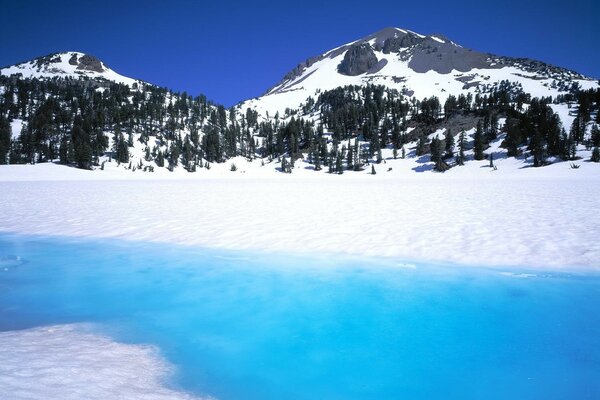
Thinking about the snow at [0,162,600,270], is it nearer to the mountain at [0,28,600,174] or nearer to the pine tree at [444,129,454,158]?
the mountain at [0,28,600,174]

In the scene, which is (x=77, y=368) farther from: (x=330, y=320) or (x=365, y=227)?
(x=365, y=227)

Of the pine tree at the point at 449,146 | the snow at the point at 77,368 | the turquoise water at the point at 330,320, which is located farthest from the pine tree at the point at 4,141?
the pine tree at the point at 449,146

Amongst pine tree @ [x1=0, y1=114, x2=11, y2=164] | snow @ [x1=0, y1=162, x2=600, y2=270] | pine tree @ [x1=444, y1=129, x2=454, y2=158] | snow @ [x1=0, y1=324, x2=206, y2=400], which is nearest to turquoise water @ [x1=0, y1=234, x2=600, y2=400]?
snow @ [x1=0, y1=324, x2=206, y2=400]

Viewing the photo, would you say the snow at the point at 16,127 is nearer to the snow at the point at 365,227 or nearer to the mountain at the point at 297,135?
the mountain at the point at 297,135

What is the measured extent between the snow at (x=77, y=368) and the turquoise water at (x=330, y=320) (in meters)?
0.34

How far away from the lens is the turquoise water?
4.30 metres

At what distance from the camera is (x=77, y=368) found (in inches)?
164

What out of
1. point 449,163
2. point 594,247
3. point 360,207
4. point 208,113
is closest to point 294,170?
point 449,163

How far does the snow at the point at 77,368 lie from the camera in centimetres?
358

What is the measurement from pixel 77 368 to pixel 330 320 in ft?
12.5

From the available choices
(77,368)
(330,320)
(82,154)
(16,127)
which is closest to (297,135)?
(82,154)

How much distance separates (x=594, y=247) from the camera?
982 centimetres

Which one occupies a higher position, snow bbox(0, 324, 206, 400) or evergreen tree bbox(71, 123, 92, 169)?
evergreen tree bbox(71, 123, 92, 169)

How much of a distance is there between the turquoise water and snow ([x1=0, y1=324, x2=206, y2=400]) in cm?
34
